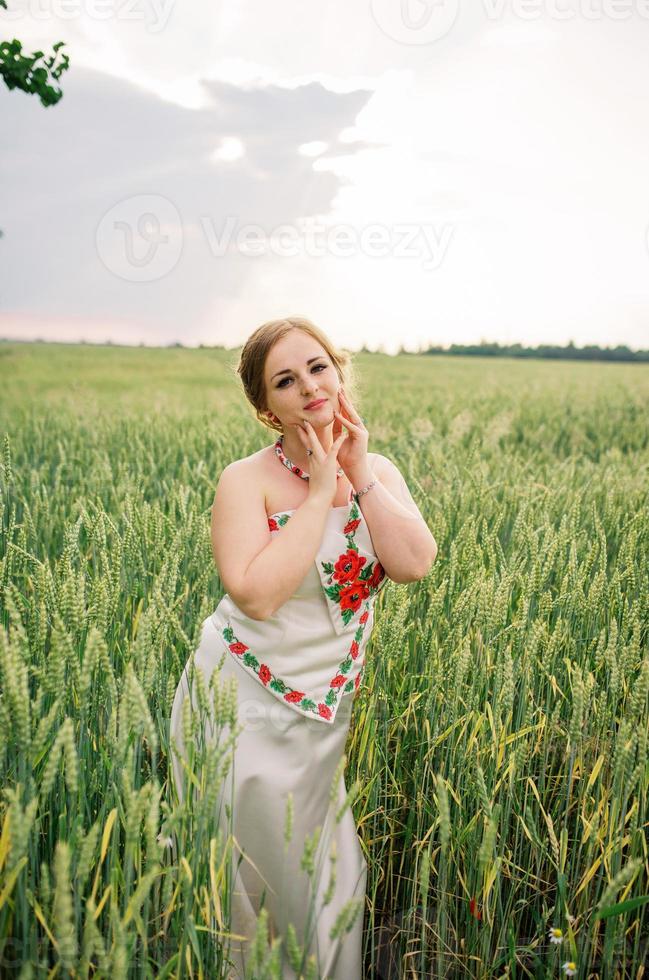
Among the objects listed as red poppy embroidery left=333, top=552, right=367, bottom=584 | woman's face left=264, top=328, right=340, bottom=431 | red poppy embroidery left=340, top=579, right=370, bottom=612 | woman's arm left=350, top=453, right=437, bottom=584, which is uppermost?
woman's face left=264, top=328, right=340, bottom=431

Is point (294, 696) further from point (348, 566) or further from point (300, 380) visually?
point (300, 380)

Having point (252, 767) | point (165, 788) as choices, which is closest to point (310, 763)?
point (252, 767)

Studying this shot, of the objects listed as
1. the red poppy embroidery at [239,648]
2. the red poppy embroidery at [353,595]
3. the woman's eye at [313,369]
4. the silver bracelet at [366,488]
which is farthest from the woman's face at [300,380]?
the red poppy embroidery at [239,648]

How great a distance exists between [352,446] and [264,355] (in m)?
0.24

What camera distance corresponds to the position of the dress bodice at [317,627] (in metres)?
1.38

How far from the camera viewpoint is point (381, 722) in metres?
1.80

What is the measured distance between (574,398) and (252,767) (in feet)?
31.7

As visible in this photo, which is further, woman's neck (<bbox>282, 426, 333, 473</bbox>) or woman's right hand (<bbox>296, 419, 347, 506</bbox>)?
woman's neck (<bbox>282, 426, 333, 473</bbox>)

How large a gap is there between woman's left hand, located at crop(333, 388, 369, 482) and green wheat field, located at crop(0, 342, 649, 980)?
269mm

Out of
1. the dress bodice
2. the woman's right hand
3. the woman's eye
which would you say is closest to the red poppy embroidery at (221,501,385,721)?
the dress bodice

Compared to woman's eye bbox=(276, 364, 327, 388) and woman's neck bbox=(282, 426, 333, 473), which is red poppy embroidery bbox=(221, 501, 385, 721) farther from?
woman's eye bbox=(276, 364, 327, 388)

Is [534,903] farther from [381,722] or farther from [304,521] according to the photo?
[304,521]

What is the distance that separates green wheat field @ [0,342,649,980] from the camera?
947 millimetres

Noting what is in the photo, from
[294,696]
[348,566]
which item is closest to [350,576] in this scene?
[348,566]
